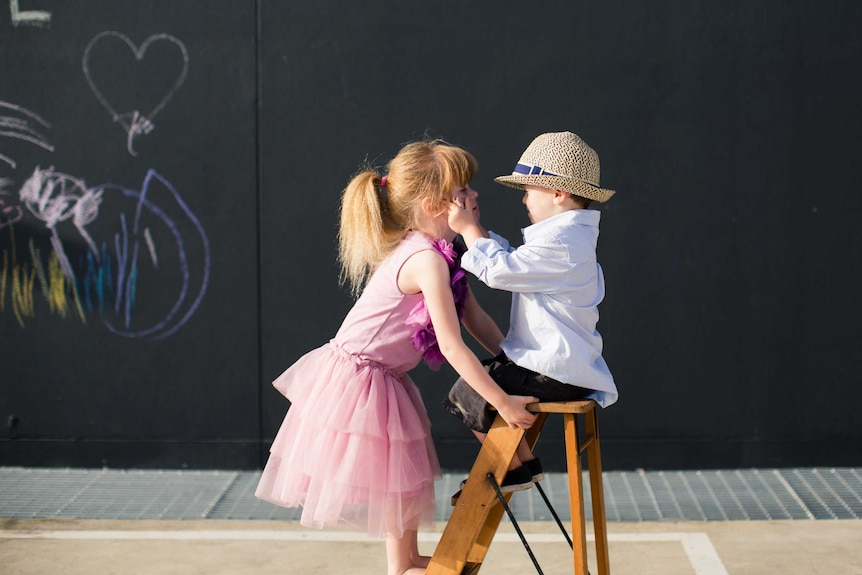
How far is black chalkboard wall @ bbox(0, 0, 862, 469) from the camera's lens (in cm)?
506

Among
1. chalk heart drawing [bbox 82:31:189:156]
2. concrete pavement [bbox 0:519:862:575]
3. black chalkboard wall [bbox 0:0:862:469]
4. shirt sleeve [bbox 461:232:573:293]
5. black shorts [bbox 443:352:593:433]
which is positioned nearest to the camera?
shirt sleeve [bbox 461:232:573:293]

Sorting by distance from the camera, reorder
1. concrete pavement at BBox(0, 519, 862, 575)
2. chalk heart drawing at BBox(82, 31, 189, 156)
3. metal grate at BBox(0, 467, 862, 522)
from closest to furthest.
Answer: concrete pavement at BBox(0, 519, 862, 575) → metal grate at BBox(0, 467, 862, 522) → chalk heart drawing at BBox(82, 31, 189, 156)

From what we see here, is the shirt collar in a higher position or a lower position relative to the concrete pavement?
higher

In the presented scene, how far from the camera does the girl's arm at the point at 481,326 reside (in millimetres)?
3389

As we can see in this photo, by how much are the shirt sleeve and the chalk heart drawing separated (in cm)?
278

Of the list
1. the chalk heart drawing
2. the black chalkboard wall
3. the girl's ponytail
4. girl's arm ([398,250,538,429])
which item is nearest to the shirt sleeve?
girl's arm ([398,250,538,429])

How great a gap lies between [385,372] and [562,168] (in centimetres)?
85

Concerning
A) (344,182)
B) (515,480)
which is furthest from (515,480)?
(344,182)

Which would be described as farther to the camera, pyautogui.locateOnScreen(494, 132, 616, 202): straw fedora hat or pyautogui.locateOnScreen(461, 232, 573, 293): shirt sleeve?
pyautogui.locateOnScreen(494, 132, 616, 202): straw fedora hat

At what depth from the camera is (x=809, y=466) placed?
513cm

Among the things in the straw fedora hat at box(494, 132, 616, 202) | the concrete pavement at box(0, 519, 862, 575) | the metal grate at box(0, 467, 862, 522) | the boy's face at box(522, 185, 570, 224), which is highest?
the straw fedora hat at box(494, 132, 616, 202)

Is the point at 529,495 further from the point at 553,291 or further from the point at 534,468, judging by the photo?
the point at 553,291

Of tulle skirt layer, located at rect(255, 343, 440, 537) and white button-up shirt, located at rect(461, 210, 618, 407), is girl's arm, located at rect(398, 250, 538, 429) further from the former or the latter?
tulle skirt layer, located at rect(255, 343, 440, 537)

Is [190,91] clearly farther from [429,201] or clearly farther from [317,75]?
[429,201]
